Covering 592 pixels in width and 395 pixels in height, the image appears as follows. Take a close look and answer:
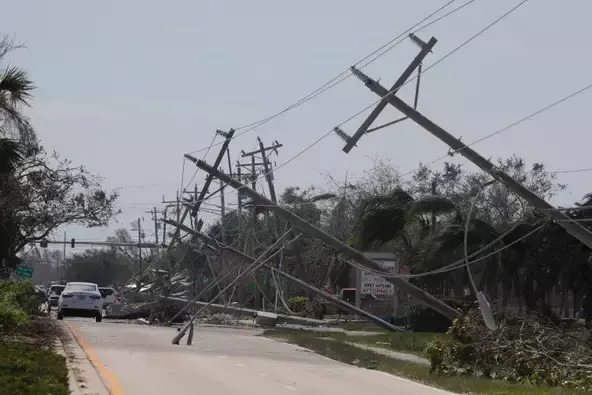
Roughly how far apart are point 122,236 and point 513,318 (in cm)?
11535

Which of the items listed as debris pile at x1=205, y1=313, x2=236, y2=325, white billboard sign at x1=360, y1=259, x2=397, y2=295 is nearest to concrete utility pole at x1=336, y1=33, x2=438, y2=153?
white billboard sign at x1=360, y1=259, x2=397, y2=295

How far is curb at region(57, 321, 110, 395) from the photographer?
1394 centimetres

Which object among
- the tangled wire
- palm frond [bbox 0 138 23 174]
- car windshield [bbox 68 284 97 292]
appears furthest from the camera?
car windshield [bbox 68 284 97 292]

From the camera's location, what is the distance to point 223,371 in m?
18.7

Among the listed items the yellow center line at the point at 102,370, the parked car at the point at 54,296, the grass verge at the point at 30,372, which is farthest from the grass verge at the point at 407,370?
the parked car at the point at 54,296

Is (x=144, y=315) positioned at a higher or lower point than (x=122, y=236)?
lower

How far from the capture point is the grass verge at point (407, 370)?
16.6 meters

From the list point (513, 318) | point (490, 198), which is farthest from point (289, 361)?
point (490, 198)

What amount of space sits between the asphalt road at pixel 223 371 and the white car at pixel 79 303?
13.8 metres

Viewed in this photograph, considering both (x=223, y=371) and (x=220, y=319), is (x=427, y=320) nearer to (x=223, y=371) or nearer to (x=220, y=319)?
(x=220, y=319)

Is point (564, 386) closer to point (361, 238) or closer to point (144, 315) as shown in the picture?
point (361, 238)

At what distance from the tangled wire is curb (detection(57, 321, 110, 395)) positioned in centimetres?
683

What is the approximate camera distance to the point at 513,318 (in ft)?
70.9

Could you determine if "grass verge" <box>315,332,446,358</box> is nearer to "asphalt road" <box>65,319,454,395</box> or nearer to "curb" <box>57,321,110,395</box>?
"asphalt road" <box>65,319,454,395</box>
